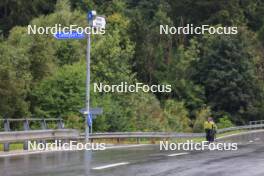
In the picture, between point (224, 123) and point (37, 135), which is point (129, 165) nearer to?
point (37, 135)

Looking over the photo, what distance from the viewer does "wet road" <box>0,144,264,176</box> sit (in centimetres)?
1459

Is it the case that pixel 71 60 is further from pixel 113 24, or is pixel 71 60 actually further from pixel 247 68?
pixel 247 68

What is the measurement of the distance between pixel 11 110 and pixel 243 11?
6336 centimetres

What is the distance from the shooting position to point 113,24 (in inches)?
2793

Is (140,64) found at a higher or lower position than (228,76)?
higher

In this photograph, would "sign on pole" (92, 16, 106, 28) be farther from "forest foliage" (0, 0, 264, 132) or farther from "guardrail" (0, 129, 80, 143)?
"forest foliage" (0, 0, 264, 132)

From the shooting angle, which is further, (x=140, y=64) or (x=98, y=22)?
(x=140, y=64)

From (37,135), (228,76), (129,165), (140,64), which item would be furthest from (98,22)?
(228,76)

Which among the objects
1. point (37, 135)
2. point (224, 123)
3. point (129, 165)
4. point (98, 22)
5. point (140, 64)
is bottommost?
point (129, 165)

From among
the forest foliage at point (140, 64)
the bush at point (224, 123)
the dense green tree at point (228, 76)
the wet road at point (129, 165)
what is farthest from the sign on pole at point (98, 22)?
the dense green tree at point (228, 76)

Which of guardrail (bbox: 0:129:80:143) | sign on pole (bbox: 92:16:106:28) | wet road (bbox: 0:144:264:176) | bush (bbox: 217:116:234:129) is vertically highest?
sign on pole (bbox: 92:16:106:28)

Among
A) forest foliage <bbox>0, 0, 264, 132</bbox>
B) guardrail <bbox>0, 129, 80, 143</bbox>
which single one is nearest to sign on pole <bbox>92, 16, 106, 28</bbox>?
guardrail <bbox>0, 129, 80, 143</bbox>

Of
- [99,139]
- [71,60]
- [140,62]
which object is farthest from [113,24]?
[99,139]

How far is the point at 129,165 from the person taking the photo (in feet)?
54.3
